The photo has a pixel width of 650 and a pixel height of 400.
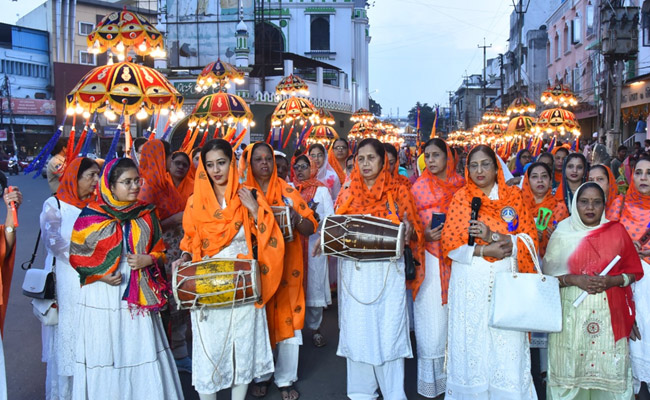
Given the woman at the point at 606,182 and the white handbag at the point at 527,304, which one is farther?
the woman at the point at 606,182

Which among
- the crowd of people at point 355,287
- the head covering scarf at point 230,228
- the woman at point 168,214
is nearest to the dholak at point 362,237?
the crowd of people at point 355,287

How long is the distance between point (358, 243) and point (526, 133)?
11.1 meters

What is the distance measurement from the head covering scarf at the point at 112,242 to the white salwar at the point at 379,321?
4.09 feet

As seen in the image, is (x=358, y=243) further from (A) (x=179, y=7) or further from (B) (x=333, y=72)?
(B) (x=333, y=72)

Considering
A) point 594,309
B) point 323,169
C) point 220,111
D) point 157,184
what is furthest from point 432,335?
point 220,111

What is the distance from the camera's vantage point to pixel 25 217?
13.0m

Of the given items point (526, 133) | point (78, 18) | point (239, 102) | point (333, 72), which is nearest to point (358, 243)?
point (239, 102)

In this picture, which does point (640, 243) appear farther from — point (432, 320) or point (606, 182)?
point (432, 320)

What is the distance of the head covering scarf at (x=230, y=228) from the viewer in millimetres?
3357

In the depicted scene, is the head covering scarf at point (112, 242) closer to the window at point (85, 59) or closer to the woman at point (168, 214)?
the woman at point (168, 214)

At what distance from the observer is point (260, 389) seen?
3932 millimetres

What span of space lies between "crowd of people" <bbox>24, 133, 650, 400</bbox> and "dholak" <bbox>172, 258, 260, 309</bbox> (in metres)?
0.07

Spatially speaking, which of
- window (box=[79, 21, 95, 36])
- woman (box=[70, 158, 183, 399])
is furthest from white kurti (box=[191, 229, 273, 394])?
window (box=[79, 21, 95, 36])

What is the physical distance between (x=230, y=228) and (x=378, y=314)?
113cm
